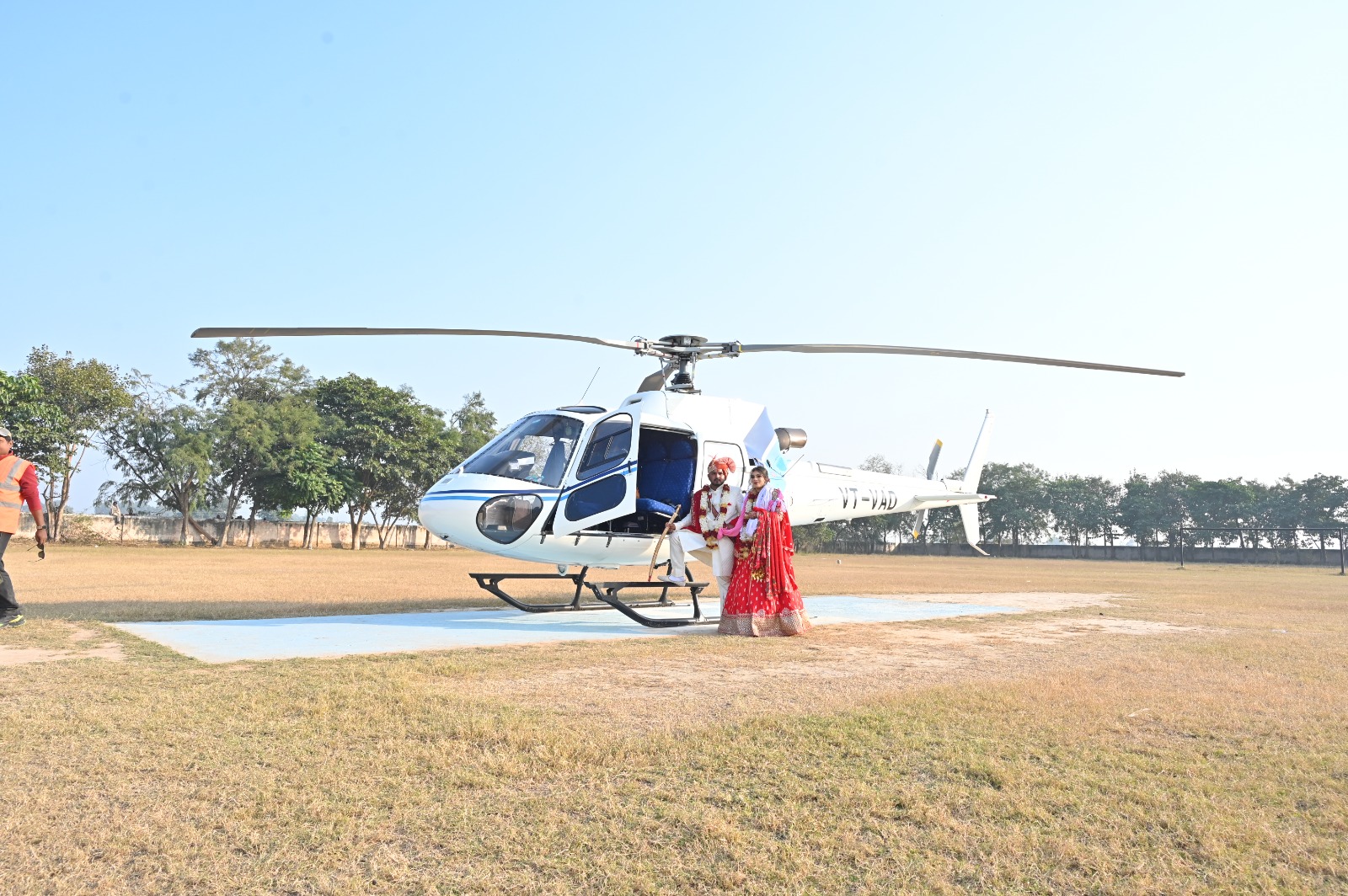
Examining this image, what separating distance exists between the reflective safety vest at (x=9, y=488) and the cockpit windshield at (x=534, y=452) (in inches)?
169

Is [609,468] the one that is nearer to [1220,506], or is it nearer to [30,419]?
[30,419]

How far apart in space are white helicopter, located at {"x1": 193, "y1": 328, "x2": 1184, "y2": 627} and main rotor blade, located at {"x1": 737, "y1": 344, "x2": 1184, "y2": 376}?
0.06 feet

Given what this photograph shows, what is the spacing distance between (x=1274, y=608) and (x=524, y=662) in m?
14.3

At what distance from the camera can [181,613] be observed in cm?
1045

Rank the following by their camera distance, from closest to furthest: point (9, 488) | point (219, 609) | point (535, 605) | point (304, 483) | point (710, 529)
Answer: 1. point (9, 488)
2. point (710, 529)
3. point (535, 605)
4. point (219, 609)
5. point (304, 483)

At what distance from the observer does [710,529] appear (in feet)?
31.9

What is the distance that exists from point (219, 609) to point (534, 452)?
16.3 feet

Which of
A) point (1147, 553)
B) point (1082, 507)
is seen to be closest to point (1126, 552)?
point (1147, 553)

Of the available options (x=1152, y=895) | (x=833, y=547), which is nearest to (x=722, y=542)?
(x=1152, y=895)

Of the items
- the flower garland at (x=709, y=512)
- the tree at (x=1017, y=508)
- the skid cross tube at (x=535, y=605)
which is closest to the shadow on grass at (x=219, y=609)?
the skid cross tube at (x=535, y=605)

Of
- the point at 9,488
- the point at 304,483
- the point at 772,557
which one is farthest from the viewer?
the point at 304,483

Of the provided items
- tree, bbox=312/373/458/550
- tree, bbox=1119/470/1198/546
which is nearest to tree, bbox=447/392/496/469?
tree, bbox=312/373/458/550

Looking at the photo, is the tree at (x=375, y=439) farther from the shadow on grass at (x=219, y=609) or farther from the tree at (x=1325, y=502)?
the tree at (x=1325, y=502)

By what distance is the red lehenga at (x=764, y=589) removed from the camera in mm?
9258
